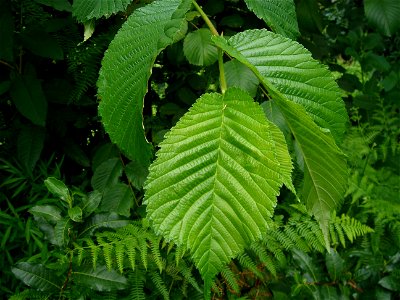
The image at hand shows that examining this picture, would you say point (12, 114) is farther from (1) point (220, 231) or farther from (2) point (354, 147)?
(2) point (354, 147)

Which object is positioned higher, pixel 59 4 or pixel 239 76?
A: pixel 59 4

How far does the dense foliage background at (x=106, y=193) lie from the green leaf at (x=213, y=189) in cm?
75

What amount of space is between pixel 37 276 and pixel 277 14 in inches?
43.6

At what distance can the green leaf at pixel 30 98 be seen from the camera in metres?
1.46

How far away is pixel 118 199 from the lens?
1.50m

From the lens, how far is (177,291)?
5.44 feet

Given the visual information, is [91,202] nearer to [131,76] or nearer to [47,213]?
[47,213]

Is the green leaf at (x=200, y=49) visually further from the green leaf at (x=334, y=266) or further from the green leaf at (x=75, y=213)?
the green leaf at (x=334, y=266)

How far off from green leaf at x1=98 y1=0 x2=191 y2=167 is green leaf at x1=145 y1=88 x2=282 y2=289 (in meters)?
0.09

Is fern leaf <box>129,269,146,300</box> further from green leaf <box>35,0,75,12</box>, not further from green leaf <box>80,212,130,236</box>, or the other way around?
green leaf <box>35,0,75,12</box>

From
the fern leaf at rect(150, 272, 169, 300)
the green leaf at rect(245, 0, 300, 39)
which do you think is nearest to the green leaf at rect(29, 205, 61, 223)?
the fern leaf at rect(150, 272, 169, 300)

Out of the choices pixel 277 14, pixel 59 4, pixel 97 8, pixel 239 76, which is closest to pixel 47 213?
pixel 59 4

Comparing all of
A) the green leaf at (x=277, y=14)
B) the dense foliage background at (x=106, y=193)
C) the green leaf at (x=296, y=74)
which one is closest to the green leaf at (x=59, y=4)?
the dense foliage background at (x=106, y=193)

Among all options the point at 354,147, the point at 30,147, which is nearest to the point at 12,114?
the point at 30,147
